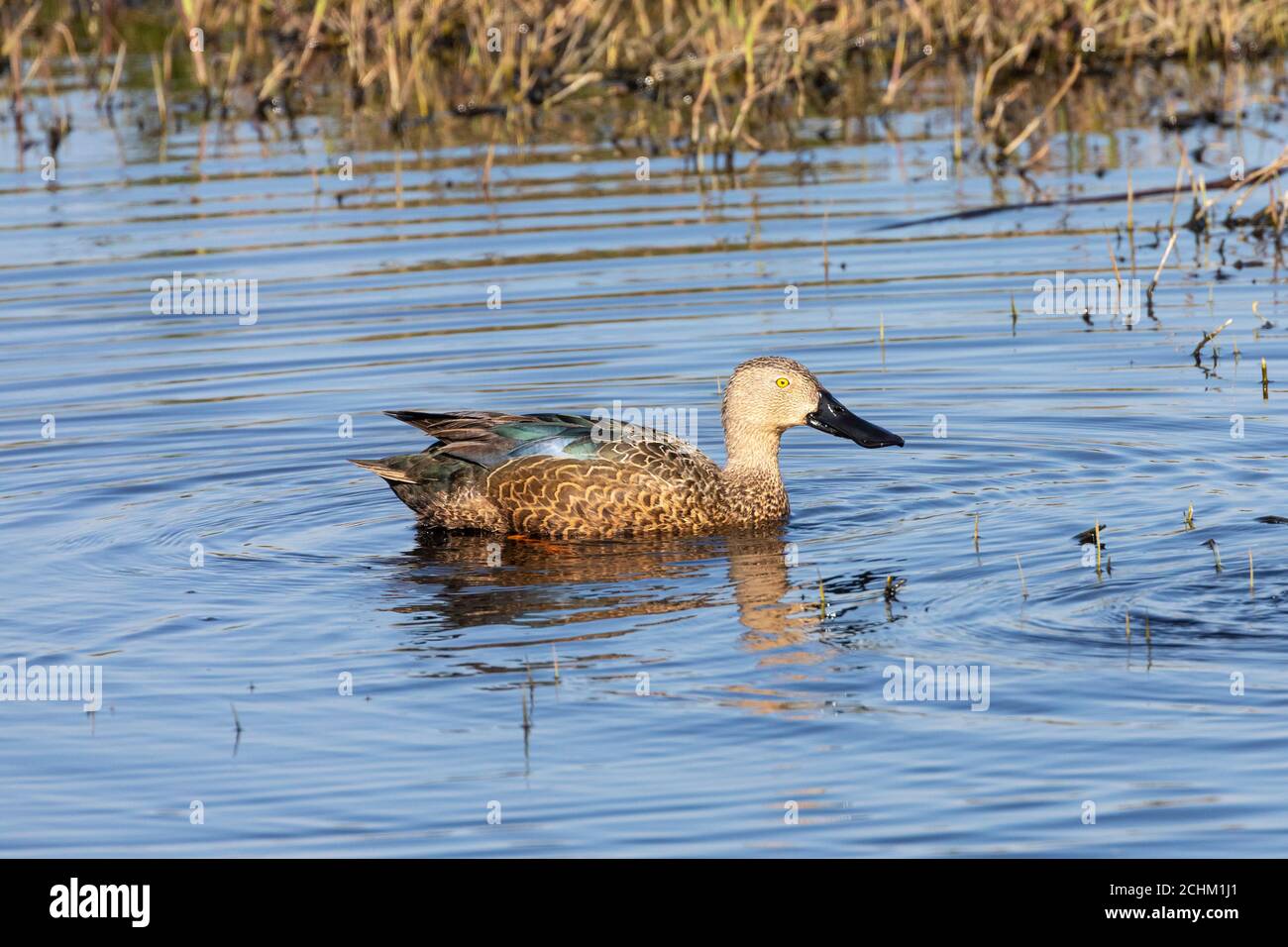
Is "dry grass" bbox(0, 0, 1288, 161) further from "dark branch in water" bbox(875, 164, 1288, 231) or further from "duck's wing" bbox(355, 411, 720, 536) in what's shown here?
"duck's wing" bbox(355, 411, 720, 536)

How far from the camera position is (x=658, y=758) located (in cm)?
602

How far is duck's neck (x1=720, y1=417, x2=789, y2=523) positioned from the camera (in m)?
8.95

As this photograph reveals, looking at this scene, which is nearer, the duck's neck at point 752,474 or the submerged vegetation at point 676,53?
the duck's neck at point 752,474

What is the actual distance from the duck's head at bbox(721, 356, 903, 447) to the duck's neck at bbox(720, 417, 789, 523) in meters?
0.04

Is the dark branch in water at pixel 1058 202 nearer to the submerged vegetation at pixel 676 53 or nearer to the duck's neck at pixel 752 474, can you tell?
the submerged vegetation at pixel 676 53

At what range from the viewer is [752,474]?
904cm

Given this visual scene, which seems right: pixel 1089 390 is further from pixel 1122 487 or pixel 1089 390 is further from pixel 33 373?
pixel 33 373

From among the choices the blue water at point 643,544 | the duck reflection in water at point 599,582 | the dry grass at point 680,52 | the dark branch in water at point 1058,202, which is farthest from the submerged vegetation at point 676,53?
the duck reflection in water at point 599,582

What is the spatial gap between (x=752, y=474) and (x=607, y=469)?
0.70m

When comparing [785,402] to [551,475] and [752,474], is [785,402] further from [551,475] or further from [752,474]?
[551,475]

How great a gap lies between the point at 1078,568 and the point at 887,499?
164 cm

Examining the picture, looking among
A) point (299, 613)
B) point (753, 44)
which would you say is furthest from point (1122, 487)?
point (753, 44)

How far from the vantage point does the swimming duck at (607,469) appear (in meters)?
8.76

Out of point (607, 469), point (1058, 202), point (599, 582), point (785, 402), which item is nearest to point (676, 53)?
point (1058, 202)
